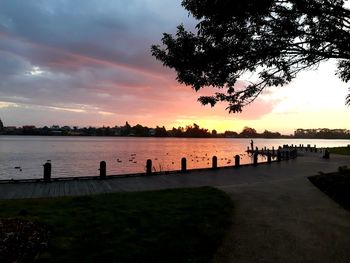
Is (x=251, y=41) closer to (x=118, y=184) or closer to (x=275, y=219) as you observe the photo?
(x=275, y=219)

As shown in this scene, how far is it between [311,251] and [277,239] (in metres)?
0.90

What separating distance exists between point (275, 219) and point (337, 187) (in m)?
5.49

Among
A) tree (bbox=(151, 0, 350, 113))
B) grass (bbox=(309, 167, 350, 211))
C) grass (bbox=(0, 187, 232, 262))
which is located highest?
tree (bbox=(151, 0, 350, 113))

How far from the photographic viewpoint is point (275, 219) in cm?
1083

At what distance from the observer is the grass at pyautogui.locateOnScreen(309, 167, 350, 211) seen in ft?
44.3

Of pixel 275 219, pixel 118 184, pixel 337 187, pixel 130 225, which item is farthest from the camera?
pixel 118 184

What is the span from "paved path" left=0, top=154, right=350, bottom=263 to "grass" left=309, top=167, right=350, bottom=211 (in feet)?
1.09

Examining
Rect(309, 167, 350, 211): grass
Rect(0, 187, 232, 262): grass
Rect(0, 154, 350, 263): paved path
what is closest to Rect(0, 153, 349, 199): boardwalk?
Rect(0, 154, 350, 263): paved path

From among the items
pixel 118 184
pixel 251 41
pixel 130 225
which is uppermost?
A: pixel 251 41

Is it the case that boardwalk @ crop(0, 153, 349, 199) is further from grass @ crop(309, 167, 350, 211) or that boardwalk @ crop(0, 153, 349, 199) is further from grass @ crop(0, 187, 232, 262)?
grass @ crop(309, 167, 350, 211)

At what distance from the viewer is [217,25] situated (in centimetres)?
1053

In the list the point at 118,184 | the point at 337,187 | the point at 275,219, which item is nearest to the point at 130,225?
the point at 275,219

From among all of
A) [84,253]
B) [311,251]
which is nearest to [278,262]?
[311,251]

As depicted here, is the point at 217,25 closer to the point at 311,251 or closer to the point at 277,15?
the point at 277,15
